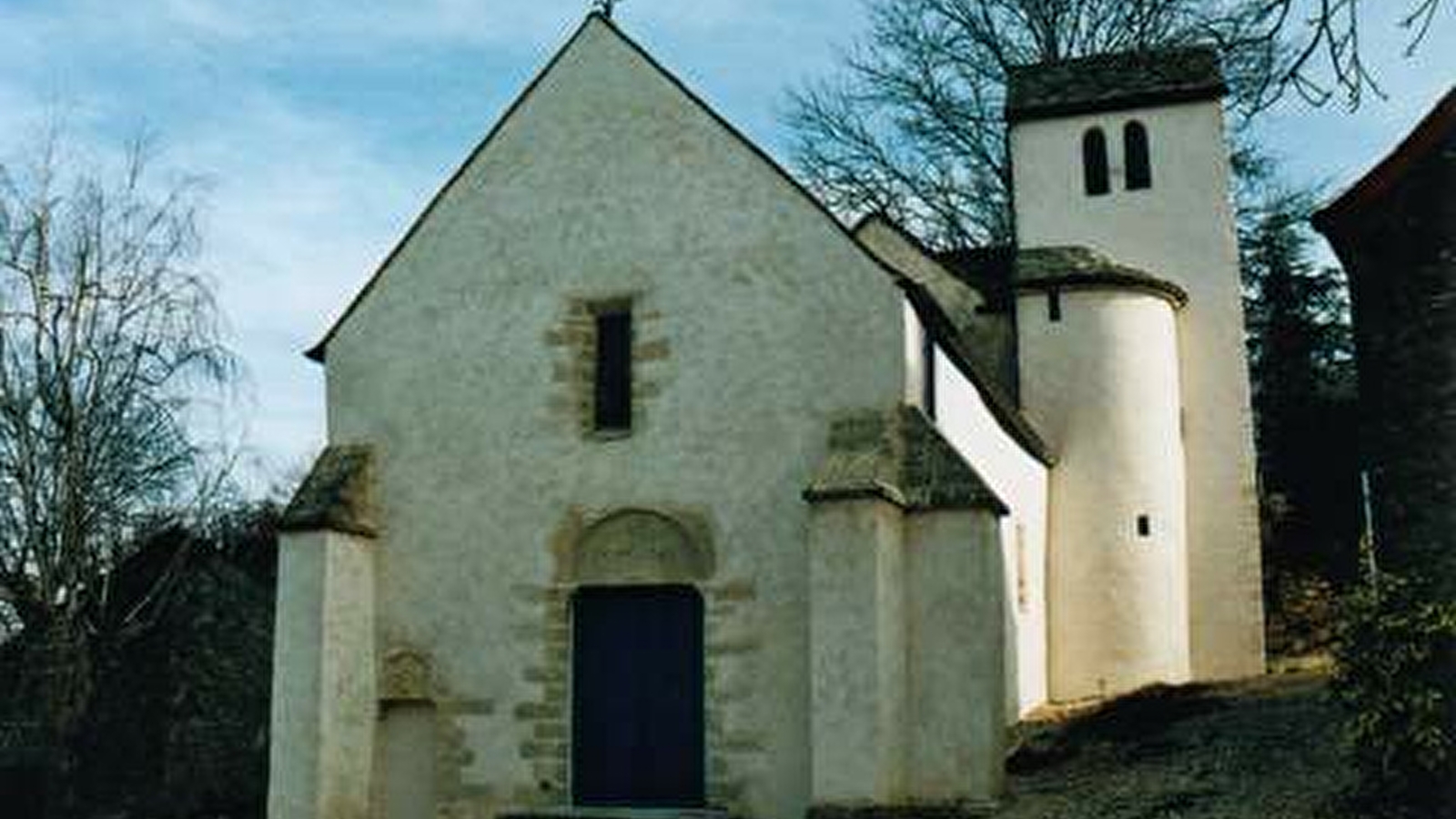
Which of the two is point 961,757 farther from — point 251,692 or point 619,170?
point 251,692

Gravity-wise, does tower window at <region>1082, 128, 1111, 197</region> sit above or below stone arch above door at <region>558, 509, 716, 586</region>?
above

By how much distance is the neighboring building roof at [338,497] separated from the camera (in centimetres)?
1633

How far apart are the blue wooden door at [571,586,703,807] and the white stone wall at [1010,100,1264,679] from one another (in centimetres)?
1064

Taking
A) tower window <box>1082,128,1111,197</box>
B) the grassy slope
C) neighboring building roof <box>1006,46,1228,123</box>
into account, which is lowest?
the grassy slope

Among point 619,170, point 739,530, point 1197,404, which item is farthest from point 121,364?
point 1197,404

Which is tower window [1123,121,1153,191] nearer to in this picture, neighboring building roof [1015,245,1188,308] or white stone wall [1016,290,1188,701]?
neighboring building roof [1015,245,1188,308]

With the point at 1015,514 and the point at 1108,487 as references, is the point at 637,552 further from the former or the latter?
the point at 1108,487

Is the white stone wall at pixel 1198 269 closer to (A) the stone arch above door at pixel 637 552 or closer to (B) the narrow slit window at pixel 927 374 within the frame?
(B) the narrow slit window at pixel 927 374

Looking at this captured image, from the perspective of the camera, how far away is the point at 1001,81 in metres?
33.4

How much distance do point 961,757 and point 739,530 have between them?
329 centimetres

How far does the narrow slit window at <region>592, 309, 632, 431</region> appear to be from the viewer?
16828mm

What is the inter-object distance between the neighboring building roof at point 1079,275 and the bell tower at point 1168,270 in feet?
0.15

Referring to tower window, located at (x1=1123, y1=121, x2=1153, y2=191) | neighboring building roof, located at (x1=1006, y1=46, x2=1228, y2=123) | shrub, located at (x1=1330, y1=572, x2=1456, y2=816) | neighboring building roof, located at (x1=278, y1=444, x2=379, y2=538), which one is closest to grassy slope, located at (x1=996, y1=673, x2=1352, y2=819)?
shrub, located at (x1=1330, y1=572, x2=1456, y2=816)

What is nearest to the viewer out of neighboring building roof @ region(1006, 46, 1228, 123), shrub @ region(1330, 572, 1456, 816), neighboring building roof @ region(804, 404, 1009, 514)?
shrub @ region(1330, 572, 1456, 816)
